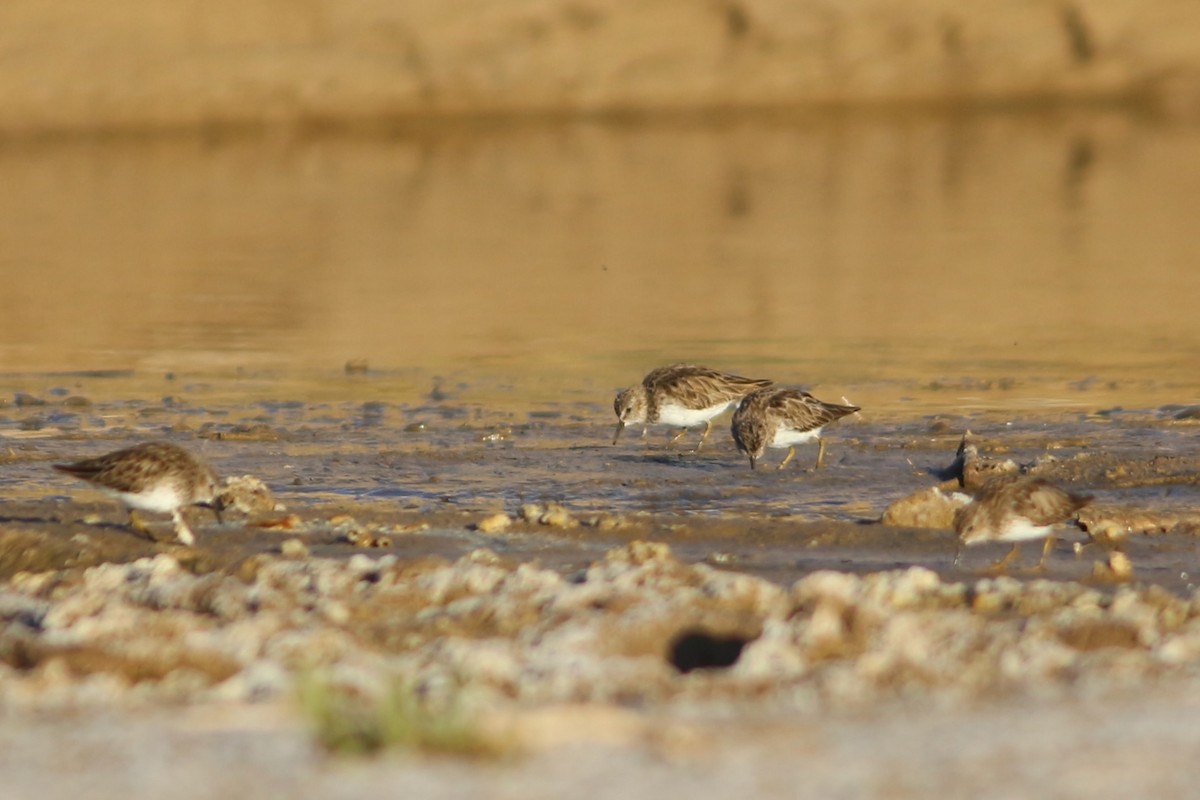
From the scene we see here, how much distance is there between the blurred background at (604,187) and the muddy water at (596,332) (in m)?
0.10

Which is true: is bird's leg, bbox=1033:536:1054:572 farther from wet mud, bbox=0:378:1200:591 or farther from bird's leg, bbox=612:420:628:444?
bird's leg, bbox=612:420:628:444

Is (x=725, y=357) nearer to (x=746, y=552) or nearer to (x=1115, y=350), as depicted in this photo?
(x=1115, y=350)

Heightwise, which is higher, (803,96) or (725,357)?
(803,96)

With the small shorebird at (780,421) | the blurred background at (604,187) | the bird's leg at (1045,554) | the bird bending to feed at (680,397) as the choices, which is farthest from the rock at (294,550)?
the blurred background at (604,187)

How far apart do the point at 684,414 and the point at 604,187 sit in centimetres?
1836

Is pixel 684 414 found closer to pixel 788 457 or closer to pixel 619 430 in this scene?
pixel 619 430

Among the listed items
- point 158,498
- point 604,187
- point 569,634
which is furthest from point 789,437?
point 604,187

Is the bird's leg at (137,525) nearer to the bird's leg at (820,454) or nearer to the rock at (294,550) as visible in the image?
the rock at (294,550)

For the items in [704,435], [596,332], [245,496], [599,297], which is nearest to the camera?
[245,496]

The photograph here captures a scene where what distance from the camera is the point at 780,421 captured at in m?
11.3

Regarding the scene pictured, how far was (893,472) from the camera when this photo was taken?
A: 10906mm

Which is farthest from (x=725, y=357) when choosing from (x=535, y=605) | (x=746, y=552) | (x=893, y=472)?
(x=535, y=605)

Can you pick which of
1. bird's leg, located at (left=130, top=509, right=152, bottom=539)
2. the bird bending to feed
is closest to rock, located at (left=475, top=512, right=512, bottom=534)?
bird's leg, located at (left=130, top=509, right=152, bottom=539)

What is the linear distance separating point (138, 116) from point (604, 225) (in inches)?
724
